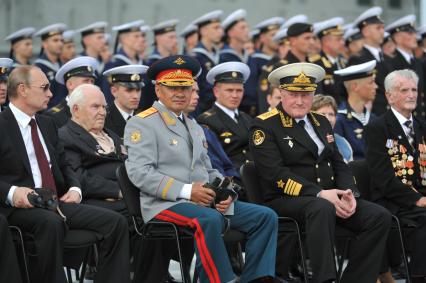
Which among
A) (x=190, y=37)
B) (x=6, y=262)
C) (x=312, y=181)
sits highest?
(x=190, y=37)

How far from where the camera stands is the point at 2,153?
23.6 feet

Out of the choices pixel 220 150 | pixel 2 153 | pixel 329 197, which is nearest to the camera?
pixel 2 153

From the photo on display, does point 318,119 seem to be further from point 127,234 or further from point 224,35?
point 224,35

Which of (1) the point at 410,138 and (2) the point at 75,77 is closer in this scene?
(1) the point at 410,138

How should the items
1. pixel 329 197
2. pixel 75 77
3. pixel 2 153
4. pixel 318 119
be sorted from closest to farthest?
pixel 2 153, pixel 329 197, pixel 318 119, pixel 75 77

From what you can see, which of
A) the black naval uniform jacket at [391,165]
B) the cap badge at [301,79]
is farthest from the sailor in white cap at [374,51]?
the cap badge at [301,79]

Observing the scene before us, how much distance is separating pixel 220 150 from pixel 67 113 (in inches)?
55.1

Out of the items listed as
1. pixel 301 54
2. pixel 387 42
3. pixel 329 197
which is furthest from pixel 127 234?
pixel 387 42

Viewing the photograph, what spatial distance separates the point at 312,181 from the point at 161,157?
1210 millimetres

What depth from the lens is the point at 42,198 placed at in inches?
276

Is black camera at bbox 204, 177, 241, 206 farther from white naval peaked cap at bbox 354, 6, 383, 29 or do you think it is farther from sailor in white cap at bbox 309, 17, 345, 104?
white naval peaked cap at bbox 354, 6, 383, 29

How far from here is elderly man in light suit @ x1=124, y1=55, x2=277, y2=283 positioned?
7.13 m

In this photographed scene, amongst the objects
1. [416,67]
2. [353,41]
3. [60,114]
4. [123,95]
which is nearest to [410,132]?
[123,95]

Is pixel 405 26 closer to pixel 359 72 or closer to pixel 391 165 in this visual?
pixel 359 72
